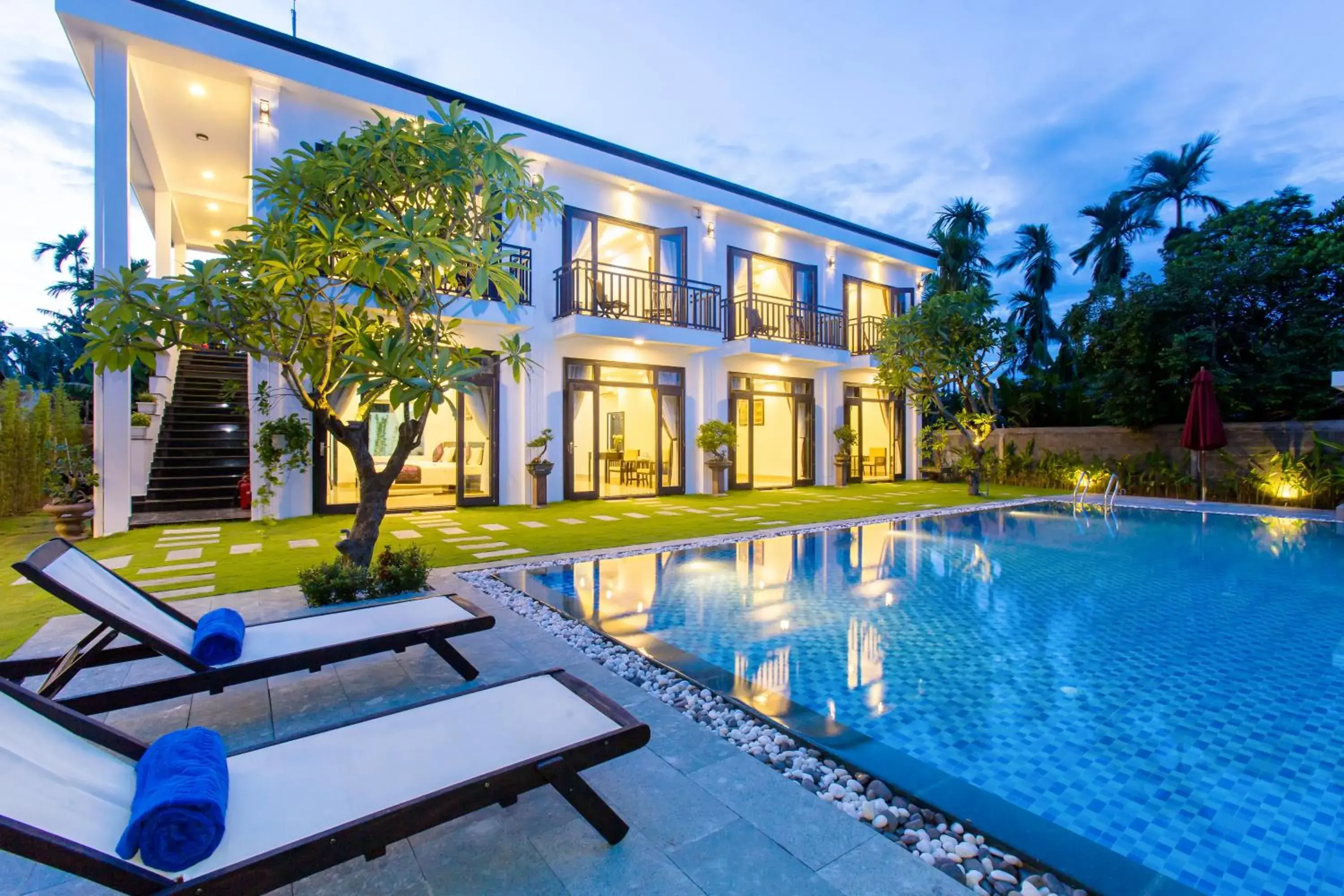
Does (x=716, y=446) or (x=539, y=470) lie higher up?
(x=716, y=446)

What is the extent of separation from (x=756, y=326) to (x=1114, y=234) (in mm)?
16680

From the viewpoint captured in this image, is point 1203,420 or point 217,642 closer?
point 217,642

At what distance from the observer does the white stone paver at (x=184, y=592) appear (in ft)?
15.9

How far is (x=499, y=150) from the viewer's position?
427 centimetres

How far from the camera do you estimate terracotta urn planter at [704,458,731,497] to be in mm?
13414

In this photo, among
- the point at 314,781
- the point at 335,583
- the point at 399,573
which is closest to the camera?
the point at 314,781

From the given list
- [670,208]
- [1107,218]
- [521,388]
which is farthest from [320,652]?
[1107,218]

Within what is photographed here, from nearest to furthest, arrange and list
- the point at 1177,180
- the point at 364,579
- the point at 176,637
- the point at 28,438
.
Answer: the point at 176,637
the point at 364,579
the point at 28,438
the point at 1177,180

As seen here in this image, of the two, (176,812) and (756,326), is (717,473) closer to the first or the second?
(756,326)

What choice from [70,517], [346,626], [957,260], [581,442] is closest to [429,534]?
[70,517]

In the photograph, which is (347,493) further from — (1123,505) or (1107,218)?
(1107,218)

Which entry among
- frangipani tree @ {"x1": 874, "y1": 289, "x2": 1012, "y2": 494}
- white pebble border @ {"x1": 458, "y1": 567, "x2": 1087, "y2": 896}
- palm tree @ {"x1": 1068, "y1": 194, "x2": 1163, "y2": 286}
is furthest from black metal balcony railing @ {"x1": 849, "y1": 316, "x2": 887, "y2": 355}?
white pebble border @ {"x1": 458, "y1": 567, "x2": 1087, "y2": 896}

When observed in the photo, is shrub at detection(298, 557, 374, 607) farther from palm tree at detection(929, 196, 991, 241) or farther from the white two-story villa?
palm tree at detection(929, 196, 991, 241)

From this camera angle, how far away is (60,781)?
1499 millimetres
